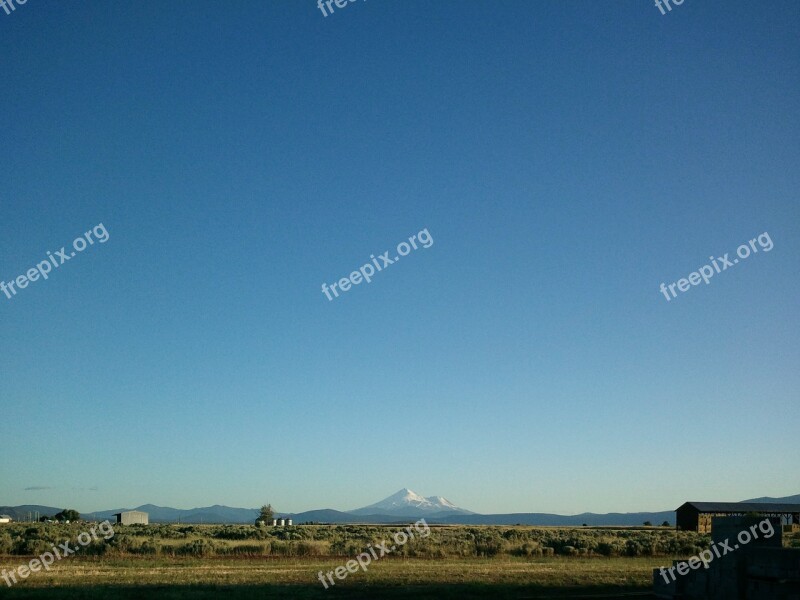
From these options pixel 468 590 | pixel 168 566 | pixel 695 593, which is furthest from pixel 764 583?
pixel 168 566

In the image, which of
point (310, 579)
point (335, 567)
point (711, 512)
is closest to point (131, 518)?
point (711, 512)

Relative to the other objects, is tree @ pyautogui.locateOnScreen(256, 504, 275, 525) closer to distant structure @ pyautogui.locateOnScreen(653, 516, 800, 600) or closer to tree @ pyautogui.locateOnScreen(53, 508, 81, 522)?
tree @ pyautogui.locateOnScreen(53, 508, 81, 522)

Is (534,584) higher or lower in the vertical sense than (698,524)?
higher

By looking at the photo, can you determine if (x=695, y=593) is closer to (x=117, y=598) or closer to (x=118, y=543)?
(x=117, y=598)

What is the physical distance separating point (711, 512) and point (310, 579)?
7057 centimetres

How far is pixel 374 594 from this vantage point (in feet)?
79.6

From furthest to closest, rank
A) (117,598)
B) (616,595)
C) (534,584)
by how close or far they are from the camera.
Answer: (534,584) → (616,595) → (117,598)

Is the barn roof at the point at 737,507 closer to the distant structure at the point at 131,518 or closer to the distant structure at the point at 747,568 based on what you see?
the distant structure at the point at 131,518

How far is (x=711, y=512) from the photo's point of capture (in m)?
84.6

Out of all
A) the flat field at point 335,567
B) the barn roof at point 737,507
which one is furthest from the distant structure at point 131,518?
the barn roof at point 737,507

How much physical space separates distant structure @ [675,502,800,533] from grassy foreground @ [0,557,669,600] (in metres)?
56.2

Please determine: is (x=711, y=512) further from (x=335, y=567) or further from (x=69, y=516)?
(x=69, y=516)

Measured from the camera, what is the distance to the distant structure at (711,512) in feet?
277

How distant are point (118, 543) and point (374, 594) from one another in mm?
20046
